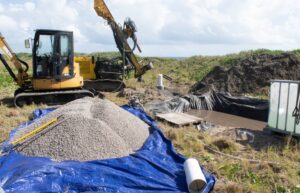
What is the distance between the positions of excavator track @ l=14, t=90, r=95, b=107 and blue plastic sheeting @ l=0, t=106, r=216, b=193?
581 centimetres

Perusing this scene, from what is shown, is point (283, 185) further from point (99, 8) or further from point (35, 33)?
point (99, 8)

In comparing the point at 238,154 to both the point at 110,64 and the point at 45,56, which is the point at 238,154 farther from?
the point at 110,64

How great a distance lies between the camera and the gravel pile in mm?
6961

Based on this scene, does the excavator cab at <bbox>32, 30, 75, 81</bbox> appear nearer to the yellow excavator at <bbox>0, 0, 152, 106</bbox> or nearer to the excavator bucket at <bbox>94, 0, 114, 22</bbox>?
the yellow excavator at <bbox>0, 0, 152, 106</bbox>

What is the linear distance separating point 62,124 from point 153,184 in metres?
2.83

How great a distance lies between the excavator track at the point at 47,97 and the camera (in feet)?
41.0

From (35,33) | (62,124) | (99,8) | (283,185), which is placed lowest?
(283,185)

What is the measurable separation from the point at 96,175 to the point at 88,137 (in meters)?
1.52

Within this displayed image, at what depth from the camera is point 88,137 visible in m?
7.36

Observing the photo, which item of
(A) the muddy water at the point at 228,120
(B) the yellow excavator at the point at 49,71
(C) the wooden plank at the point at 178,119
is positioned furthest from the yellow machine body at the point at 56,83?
(A) the muddy water at the point at 228,120

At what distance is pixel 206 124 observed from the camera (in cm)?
Answer: 1095

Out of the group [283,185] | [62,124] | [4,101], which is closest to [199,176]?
[283,185]

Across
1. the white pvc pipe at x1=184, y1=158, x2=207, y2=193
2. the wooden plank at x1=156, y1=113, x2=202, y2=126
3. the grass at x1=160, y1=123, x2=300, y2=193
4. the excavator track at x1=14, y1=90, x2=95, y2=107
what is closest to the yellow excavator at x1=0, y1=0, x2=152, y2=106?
the excavator track at x1=14, y1=90, x2=95, y2=107

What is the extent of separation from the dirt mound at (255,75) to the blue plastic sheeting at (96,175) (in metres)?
11.9
